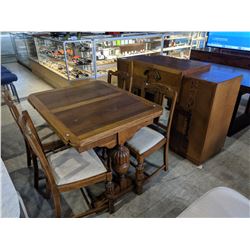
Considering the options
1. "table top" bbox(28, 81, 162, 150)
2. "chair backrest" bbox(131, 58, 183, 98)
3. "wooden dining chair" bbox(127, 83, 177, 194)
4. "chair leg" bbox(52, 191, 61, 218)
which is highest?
"chair backrest" bbox(131, 58, 183, 98)

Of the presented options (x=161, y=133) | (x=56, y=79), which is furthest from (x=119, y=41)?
(x=161, y=133)

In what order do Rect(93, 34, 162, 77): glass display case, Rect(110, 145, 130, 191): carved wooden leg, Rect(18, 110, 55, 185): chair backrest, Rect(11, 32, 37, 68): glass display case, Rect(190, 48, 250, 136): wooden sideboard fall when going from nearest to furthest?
Rect(18, 110, 55, 185): chair backrest
Rect(110, 145, 130, 191): carved wooden leg
Rect(190, 48, 250, 136): wooden sideboard
Rect(93, 34, 162, 77): glass display case
Rect(11, 32, 37, 68): glass display case

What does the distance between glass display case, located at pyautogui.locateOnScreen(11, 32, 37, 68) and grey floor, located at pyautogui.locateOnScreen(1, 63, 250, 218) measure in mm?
3278

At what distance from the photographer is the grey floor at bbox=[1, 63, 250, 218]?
1.65 meters

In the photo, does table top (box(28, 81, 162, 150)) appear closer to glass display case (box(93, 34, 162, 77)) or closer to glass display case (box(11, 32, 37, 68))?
glass display case (box(93, 34, 162, 77))

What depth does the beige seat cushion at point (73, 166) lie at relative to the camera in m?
1.35

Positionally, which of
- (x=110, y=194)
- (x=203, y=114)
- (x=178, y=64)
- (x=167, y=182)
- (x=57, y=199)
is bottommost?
(x=167, y=182)

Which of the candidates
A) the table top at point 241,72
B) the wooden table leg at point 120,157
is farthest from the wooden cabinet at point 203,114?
the wooden table leg at point 120,157

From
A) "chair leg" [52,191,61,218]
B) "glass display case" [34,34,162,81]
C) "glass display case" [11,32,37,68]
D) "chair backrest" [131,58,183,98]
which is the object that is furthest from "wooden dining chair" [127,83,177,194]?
"glass display case" [11,32,37,68]

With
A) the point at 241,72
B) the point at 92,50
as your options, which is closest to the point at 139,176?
the point at 241,72

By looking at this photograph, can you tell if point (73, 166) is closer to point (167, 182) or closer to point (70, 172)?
point (70, 172)

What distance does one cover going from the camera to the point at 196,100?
1.82 m

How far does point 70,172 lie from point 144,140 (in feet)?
2.22
